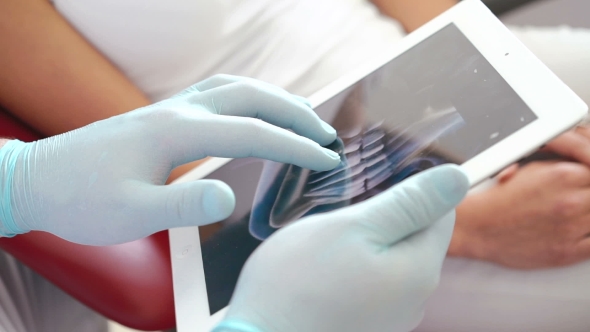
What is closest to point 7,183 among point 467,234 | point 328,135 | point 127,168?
point 127,168

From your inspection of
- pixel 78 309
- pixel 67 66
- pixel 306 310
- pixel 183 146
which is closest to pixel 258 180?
pixel 183 146

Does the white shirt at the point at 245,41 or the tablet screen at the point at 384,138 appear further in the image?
the white shirt at the point at 245,41

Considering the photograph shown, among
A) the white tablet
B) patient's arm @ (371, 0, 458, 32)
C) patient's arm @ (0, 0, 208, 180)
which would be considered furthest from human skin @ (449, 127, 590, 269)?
patient's arm @ (0, 0, 208, 180)

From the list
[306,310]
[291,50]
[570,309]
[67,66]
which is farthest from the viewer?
[291,50]

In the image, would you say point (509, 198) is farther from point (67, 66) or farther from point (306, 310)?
point (67, 66)

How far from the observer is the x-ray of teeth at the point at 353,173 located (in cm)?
48

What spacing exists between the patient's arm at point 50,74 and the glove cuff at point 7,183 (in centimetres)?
16

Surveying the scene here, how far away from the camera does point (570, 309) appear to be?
501 mm

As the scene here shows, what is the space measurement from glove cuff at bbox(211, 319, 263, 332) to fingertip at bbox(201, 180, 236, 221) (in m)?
0.10

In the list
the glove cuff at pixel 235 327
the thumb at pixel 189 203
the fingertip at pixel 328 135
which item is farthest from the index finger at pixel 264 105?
the glove cuff at pixel 235 327

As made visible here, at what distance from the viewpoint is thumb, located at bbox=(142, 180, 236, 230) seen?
0.40 m

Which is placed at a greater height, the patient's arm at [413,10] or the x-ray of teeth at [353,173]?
the patient's arm at [413,10]

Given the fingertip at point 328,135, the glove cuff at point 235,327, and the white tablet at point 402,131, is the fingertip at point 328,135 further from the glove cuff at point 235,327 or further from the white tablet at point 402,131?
the glove cuff at point 235,327

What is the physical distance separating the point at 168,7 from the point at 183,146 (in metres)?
0.34
